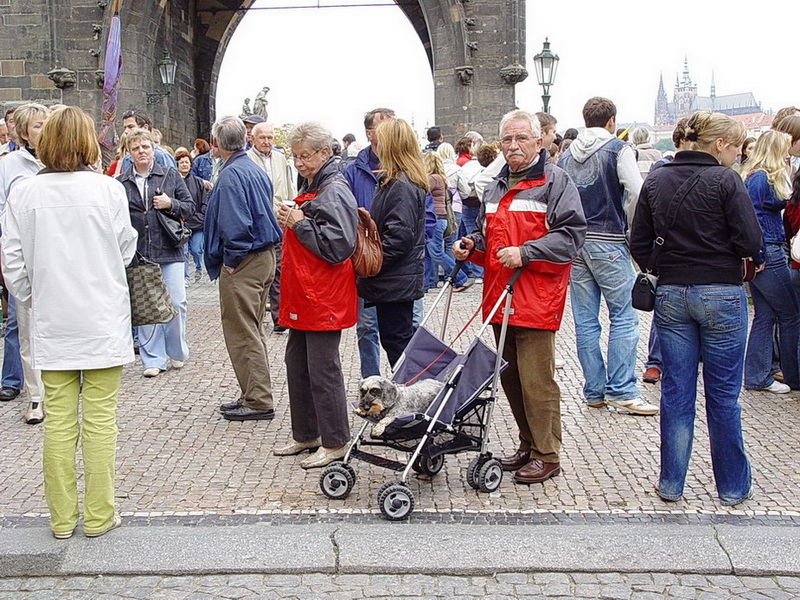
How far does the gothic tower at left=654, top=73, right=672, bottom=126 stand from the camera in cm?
16700

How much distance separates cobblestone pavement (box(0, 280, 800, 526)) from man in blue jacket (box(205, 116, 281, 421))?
271 millimetres

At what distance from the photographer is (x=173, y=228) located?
7969mm

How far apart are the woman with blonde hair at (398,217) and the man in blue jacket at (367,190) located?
0.55 metres

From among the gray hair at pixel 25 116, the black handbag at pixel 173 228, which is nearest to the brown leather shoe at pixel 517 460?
the black handbag at pixel 173 228

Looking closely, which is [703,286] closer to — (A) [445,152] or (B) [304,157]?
(B) [304,157]

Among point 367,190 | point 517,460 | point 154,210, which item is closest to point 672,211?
point 517,460

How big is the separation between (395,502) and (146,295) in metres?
1.64

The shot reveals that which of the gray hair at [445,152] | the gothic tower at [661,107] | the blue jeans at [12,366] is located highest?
the gothic tower at [661,107]

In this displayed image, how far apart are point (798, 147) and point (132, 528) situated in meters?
5.27

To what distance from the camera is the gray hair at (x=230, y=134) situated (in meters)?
6.55

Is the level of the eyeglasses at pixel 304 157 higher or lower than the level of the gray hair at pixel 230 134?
lower

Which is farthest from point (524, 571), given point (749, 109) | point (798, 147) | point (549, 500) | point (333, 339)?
point (749, 109)

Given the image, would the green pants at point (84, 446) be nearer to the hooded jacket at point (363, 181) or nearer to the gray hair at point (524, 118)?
the gray hair at point (524, 118)

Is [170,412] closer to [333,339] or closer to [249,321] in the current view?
[249,321]
